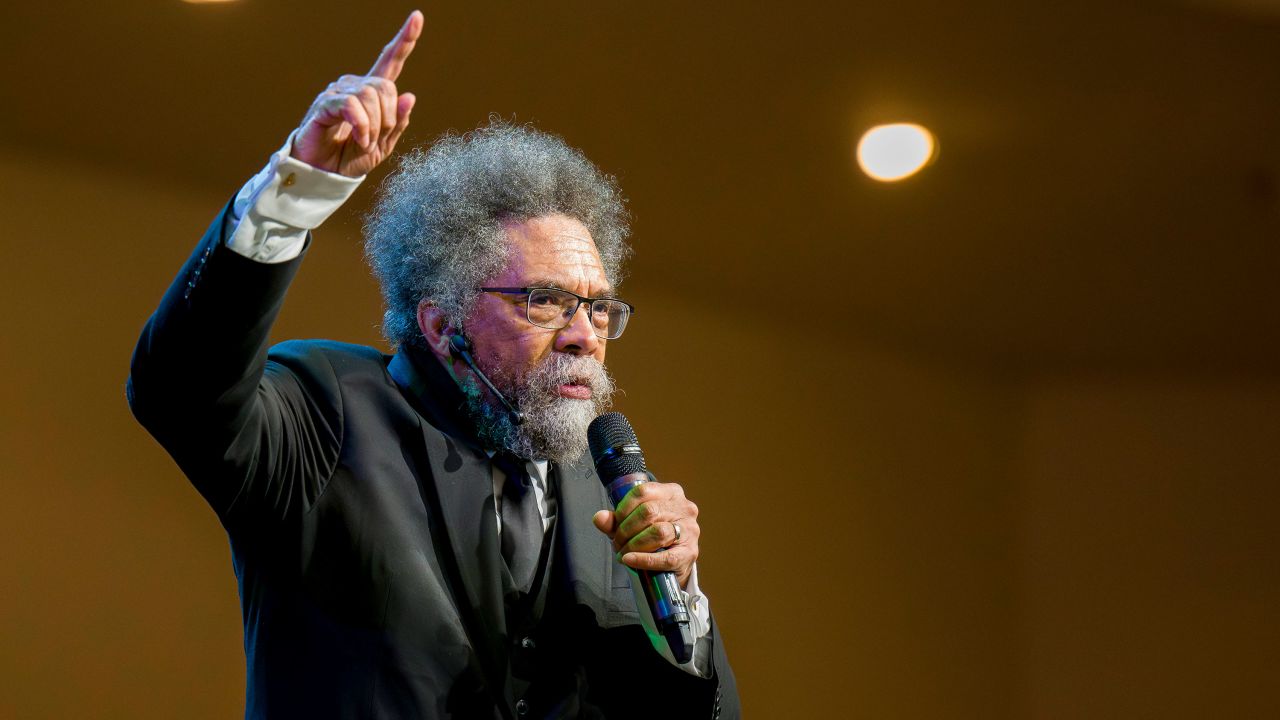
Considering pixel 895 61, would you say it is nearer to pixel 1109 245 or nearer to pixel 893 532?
pixel 1109 245

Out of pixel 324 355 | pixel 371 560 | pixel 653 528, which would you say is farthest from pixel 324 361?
pixel 653 528

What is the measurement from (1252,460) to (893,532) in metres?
1.21

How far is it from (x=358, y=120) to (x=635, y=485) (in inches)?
21.0

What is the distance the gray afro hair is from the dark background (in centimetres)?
100

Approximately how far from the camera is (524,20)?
10.2ft

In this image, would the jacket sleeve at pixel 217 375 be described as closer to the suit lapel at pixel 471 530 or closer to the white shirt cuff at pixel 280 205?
the white shirt cuff at pixel 280 205

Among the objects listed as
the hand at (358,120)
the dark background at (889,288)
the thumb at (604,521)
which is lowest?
the thumb at (604,521)

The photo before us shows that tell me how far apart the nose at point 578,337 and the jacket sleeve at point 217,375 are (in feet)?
1.52

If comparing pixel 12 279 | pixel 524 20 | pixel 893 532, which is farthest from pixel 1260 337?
pixel 12 279

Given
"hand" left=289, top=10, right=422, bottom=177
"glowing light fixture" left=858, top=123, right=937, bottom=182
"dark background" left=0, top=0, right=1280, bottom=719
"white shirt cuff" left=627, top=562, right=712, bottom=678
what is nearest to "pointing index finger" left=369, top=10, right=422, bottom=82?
"hand" left=289, top=10, right=422, bottom=177

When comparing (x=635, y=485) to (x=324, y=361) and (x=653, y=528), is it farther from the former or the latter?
(x=324, y=361)

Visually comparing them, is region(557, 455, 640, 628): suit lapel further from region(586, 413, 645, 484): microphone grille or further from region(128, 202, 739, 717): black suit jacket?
region(586, 413, 645, 484): microphone grille

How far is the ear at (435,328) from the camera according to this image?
1.80m

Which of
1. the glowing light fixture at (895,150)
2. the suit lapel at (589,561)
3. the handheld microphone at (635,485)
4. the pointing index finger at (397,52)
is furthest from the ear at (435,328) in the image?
the glowing light fixture at (895,150)
